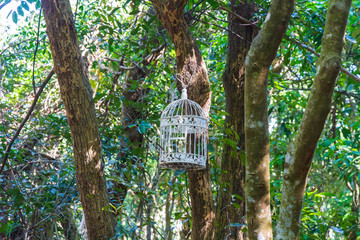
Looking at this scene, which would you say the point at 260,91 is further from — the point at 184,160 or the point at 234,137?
the point at 234,137

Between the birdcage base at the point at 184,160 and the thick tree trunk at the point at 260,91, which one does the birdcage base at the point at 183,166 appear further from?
the thick tree trunk at the point at 260,91

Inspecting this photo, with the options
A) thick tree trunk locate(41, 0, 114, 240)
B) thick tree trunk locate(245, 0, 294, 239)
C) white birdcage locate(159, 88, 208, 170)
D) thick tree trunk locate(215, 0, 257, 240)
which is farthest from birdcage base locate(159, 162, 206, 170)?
thick tree trunk locate(245, 0, 294, 239)

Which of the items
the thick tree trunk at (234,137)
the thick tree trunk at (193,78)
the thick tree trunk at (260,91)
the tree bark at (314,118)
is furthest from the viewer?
the thick tree trunk at (234,137)

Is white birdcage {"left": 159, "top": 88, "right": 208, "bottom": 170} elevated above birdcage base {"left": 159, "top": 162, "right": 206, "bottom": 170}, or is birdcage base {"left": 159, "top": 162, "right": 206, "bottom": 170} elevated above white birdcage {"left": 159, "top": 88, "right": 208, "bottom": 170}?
white birdcage {"left": 159, "top": 88, "right": 208, "bottom": 170}

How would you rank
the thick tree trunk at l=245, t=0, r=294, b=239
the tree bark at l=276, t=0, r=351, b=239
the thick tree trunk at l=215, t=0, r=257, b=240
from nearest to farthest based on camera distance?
1. the tree bark at l=276, t=0, r=351, b=239
2. the thick tree trunk at l=245, t=0, r=294, b=239
3. the thick tree trunk at l=215, t=0, r=257, b=240

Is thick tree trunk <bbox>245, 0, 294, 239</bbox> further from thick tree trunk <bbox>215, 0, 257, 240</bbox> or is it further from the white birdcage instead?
thick tree trunk <bbox>215, 0, 257, 240</bbox>

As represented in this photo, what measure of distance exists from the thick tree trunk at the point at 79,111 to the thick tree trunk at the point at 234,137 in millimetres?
870

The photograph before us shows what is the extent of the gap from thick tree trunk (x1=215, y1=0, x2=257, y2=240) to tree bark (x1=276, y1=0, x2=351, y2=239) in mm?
1366

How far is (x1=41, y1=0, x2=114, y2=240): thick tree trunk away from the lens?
7.66 feet

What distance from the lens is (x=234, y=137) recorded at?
9.32 ft

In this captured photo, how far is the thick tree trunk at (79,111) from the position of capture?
234cm

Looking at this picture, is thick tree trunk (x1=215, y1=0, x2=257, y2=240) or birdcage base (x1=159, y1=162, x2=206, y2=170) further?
thick tree trunk (x1=215, y1=0, x2=257, y2=240)

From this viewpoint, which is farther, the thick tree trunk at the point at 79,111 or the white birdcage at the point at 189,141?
the thick tree trunk at the point at 79,111

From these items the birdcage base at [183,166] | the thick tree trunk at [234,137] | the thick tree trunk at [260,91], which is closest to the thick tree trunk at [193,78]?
the birdcage base at [183,166]
